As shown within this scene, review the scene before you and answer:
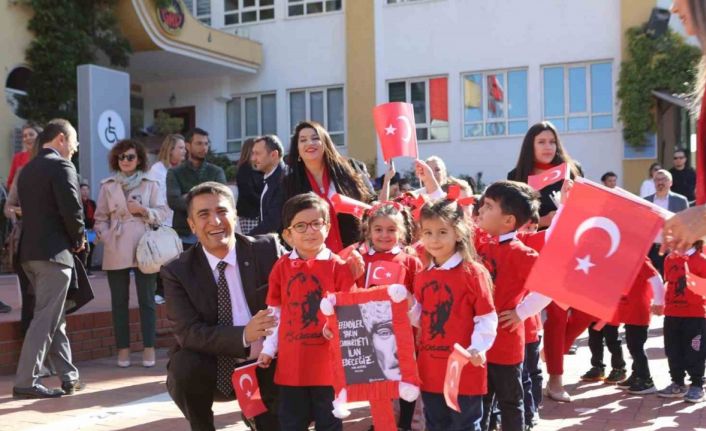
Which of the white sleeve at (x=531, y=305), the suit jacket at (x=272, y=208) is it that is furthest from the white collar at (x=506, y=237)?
the suit jacket at (x=272, y=208)

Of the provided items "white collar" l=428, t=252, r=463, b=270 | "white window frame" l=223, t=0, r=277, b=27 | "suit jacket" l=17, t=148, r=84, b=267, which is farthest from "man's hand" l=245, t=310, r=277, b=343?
"white window frame" l=223, t=0, r=277, b=27

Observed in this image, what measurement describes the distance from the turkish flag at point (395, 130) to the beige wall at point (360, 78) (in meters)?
16.0

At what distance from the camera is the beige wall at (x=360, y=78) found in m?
22.3

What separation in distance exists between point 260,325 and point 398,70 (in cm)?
1876

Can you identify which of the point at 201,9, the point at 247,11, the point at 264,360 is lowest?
the point at 264,360

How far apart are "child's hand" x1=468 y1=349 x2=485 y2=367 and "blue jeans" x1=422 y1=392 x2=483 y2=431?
0.30 m

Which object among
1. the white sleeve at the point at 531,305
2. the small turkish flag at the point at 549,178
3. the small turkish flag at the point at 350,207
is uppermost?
the small turkish flag at the point at 549,178

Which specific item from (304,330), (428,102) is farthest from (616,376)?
(428,102)

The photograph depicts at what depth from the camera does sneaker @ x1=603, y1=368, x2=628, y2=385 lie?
21.6ft

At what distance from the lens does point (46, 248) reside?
20.0ft

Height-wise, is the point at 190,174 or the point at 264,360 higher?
the point at 190,174

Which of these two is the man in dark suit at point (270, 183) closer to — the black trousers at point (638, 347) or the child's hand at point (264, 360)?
the child's hand at point (264, 360)

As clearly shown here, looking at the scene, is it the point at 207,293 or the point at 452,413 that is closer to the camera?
the point at 452,413

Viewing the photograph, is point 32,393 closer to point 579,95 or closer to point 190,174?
point 190,174
